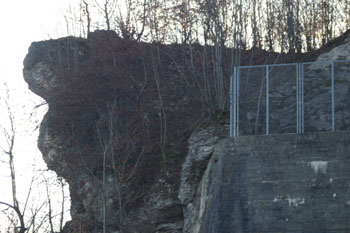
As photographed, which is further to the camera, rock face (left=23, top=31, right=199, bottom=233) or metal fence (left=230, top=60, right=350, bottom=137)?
rock face (left=23, top=31, right=199, bottom=233)

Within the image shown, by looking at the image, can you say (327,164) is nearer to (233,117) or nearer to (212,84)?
(233,117)

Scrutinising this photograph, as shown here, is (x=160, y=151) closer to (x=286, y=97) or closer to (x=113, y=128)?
(x=113, y=128)

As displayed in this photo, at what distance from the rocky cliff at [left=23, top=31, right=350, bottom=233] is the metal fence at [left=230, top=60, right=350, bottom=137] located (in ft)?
0.27

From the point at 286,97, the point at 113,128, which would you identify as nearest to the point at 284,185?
the point at 286,97

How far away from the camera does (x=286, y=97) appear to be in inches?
731

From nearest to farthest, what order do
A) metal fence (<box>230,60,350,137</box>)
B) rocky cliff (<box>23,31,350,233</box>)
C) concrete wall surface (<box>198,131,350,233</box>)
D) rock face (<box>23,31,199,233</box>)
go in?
1. concrete wall surface (<box>198,131,350,233</box>)
2. rocky cliff (<box>23,31,350,233</box>)
3. metal fence (<box>230,60,350,137</box>)
4. rock face (<box>23,31,199,233</box>)

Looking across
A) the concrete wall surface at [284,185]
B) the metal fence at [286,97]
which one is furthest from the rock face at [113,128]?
the concrete wall surface at [284,185]

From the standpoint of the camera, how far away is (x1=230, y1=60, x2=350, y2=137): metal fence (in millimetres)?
18266

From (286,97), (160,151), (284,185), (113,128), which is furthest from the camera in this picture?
(113,128)

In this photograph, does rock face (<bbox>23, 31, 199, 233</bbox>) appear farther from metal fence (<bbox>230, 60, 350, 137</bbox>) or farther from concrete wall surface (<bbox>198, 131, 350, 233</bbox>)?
concrete wall surface (<bbox>198, 131, 350, 233</bbox>)

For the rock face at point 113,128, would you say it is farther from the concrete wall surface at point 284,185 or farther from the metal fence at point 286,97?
the concrete wall surface at point 284,185

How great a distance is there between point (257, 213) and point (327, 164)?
2122 millimetres

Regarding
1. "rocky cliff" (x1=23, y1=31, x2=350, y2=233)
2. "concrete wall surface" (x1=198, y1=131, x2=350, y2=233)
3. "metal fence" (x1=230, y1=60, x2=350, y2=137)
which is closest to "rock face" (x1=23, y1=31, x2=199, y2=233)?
"rocky cliff" (x1=23, y1=31, x2=350, y2=233)

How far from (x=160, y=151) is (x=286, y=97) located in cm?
819
